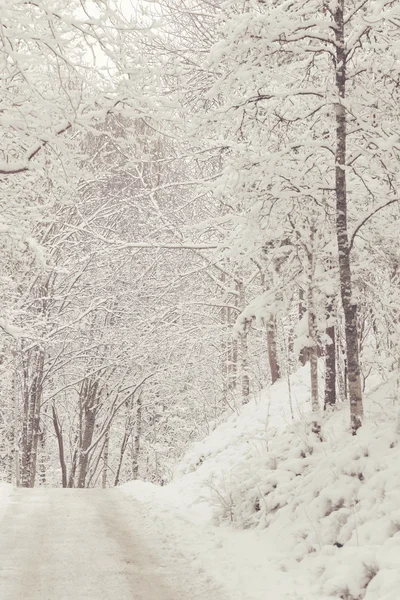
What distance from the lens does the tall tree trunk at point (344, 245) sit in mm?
7852

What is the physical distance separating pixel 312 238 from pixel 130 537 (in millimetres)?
5242

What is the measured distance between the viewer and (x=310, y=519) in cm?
685

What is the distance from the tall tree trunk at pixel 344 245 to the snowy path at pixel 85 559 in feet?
9.99

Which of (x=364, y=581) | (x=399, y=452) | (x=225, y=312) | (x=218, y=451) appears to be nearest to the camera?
(x=364, y=581)

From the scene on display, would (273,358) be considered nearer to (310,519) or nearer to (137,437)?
(310,519)

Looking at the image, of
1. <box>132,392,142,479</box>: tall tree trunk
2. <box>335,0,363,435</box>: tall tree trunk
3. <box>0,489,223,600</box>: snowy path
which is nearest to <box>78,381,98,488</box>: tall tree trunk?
<box>132,392,142,479</box>: tall tree trunk

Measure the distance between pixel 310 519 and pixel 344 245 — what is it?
11.7 feet

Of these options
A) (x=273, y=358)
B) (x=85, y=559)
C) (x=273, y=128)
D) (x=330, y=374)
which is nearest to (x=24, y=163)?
(x=273, y=128)

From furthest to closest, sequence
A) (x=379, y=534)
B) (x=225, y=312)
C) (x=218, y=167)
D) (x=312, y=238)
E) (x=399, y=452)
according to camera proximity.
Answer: (x=225, y=312), (x=218, y=167), (x=312, y=238), (x=399, y=452), (x=379, y=534)

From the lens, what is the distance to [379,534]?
5664 mm

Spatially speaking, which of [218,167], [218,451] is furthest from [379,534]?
[218,167]

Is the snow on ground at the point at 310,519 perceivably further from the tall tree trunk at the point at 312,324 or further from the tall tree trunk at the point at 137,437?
the tall tree trunk at the point at 137,437

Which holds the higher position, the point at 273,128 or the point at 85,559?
the point at 273,128

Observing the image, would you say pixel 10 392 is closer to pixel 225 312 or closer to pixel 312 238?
pixel 225 312
